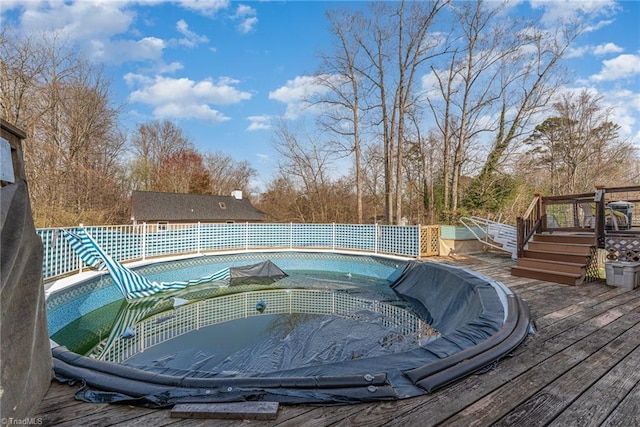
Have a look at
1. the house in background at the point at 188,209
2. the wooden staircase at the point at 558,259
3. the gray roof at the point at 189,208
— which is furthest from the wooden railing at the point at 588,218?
the gray roof at the point at 189,208

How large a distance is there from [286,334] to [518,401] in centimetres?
290

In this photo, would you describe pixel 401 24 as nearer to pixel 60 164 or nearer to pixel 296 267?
pixel 296 267

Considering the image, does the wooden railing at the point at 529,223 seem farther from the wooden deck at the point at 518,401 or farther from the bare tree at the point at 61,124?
the bare tree at the point at 61,124

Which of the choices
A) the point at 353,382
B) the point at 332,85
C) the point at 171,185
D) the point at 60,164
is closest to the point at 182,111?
the point at 171,185

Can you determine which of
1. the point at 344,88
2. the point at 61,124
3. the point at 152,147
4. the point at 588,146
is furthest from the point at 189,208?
the point at 588,146

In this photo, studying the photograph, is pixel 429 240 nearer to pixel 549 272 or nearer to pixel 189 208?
pixel 549 272

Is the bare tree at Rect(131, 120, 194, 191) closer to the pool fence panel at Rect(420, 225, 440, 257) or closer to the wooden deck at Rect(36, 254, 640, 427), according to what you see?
the pool fence panel at Rect(420, 225, 440, 257)

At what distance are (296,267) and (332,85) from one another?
8.60 metres

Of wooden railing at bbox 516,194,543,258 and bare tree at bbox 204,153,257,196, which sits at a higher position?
bare tree at bbox 204,153,257,196

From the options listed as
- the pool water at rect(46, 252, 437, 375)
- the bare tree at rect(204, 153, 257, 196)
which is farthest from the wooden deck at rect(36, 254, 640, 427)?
the bare tree at rect(204, 153, 257, 196)

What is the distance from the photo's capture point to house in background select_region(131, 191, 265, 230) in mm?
15965

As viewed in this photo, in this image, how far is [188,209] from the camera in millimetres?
17906

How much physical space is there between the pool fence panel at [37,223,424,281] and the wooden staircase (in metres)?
Answer: 2.85

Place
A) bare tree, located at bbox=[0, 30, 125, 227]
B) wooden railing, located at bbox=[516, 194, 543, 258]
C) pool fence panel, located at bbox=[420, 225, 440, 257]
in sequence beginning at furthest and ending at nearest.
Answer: bare tree, located at bbox=[0, 30, 125, 227] → pool fence panel, located at bbox=[420, 225, 440, 257] → wooden railing, located at bbox=[516, 194, 543, 258]
